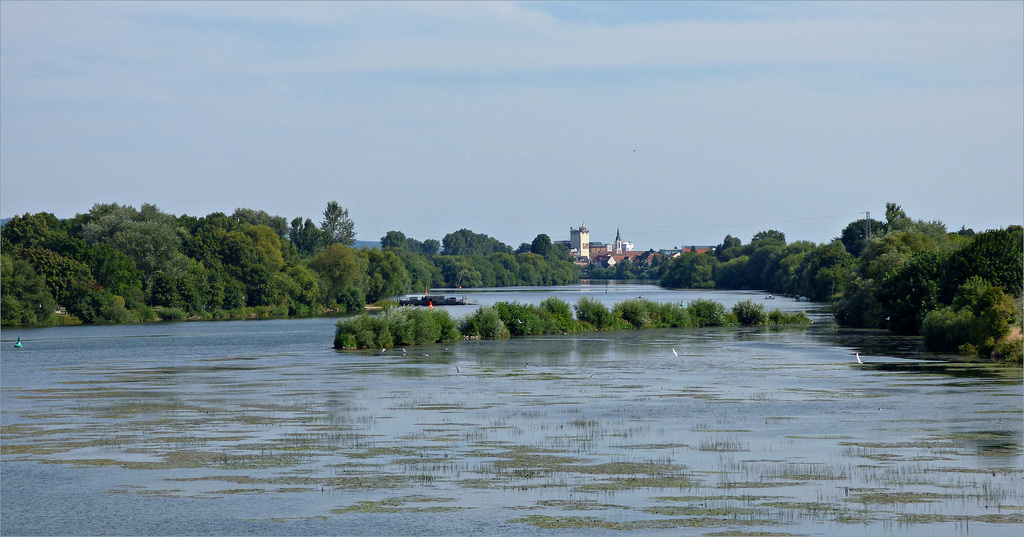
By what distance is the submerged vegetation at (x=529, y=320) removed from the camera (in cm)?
5894

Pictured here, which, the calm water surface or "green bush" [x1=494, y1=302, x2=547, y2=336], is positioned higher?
"green bush" [x1=494, y1=302, x2=547, y2=336]

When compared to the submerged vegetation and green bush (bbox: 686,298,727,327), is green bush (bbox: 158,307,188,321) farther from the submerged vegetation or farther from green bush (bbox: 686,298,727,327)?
green bush (bbox: 686,298,727,327)

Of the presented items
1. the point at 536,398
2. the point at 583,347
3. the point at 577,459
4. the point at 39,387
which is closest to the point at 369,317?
the point at 583,347

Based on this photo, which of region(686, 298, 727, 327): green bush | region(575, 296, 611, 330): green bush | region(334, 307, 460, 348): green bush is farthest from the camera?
region(686, 298, 727, 327): green bush

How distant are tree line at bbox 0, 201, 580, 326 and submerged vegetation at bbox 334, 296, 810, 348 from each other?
41540 mm

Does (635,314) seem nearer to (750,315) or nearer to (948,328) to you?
(750,315)

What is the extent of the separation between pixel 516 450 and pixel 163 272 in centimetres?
8912

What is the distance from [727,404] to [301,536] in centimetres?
1851

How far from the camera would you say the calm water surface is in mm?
16891

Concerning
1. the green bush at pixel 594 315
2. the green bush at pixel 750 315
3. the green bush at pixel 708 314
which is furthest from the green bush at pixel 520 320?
the green bush at pixel 750 315

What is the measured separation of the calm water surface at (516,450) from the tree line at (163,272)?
5093cm

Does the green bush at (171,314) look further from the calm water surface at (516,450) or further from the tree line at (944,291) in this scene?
the tree line at (944,291)

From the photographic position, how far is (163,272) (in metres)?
104

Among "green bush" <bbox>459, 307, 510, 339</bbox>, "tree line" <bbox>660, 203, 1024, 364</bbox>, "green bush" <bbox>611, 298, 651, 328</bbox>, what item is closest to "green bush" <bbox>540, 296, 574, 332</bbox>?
"green bush" <bbox>611, 298, 651, 328</bbox>
